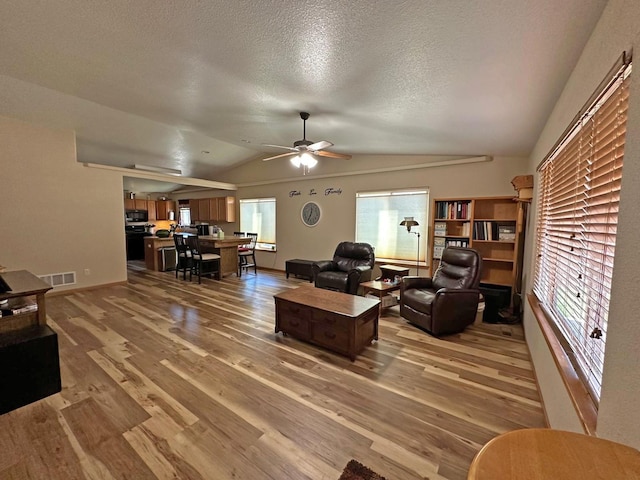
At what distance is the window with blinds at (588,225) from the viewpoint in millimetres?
1143

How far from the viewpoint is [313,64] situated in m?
2.07

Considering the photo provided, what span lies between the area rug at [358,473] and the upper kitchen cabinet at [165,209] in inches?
388

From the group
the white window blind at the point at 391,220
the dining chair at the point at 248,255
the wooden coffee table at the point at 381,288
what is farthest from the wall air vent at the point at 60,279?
the white window blind at the point at 391,220

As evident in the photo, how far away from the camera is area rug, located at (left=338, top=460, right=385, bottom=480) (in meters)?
1.44

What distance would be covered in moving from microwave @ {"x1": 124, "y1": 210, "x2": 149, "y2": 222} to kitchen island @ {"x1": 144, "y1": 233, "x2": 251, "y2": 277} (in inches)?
89.2

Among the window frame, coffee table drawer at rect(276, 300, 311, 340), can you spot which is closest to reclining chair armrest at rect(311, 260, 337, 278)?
coffee table drawer at rect(276, 300, 311, 340)

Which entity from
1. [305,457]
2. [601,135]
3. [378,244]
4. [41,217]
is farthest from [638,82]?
[41,217]

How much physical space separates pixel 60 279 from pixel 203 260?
2.28 m

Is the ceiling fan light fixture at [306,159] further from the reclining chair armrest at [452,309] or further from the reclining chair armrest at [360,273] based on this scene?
the reclining chair armrest at [452,309]

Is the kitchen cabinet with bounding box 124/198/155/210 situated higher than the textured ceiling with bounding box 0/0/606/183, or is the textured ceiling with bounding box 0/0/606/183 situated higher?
the textured ceiling with bounding box 0/0/606/183

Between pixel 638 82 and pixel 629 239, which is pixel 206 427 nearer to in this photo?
pixel 629 239

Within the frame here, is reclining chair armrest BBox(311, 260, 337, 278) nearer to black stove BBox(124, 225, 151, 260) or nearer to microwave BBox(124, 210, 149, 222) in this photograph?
black stove BBox(124, 225, 151, 260)

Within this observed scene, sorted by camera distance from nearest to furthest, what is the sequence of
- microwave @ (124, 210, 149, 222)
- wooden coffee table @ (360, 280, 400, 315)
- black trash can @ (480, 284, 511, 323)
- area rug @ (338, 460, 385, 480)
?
area rug @ (338, 460, 385, 480), black trash can @ (480, 284, 511, 323), wooden coffee table @ (360, 280, 400, 315), microwave @ (124, 210, 149, 222)

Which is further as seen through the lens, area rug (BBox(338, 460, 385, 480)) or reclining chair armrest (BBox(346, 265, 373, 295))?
reclining chair armrest (BBox(346, 265, 373, 295))
